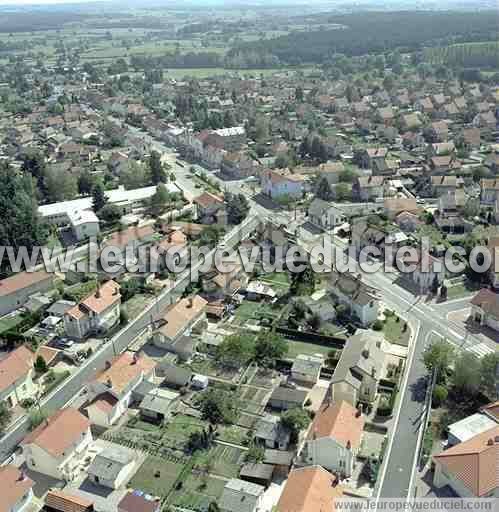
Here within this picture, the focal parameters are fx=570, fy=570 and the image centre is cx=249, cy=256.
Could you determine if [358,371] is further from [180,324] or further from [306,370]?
[180,324]

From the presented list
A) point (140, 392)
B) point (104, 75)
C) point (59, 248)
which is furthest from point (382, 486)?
point (104, 75)

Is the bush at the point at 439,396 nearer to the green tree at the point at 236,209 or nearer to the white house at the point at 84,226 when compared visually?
the green tree at the point at 236,209

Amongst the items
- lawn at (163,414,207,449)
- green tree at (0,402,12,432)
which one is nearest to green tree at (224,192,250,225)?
lawn at (163,414,207,449)

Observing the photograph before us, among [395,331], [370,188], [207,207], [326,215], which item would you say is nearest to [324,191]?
[370,188]

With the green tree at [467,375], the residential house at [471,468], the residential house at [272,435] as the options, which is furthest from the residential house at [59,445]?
the green tree at [467,375]

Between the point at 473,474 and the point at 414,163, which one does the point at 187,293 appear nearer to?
the point at 473,474
